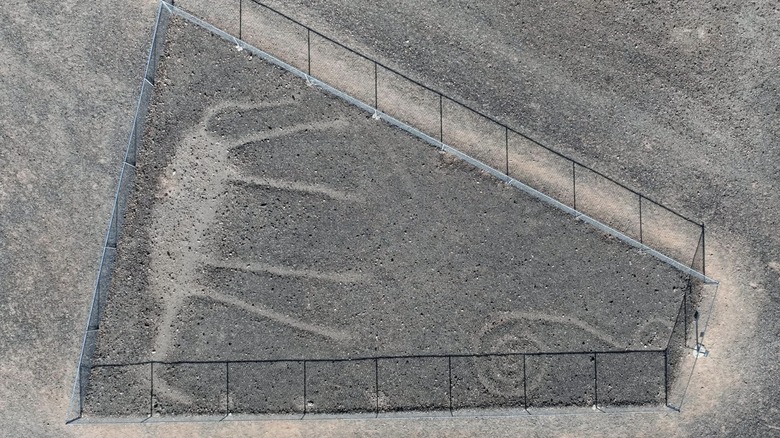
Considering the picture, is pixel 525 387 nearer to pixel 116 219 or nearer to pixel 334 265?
pixel 334 265

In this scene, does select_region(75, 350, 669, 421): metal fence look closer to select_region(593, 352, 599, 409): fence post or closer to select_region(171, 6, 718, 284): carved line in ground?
select_region(593, 352, 599, 409): fence post

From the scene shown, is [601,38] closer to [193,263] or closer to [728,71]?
[728,71]

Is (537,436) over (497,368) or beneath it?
beneath

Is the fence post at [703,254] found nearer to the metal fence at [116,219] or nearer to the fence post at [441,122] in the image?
the fence post at [441,122]

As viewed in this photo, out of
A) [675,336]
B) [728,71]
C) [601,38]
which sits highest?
[601,38]

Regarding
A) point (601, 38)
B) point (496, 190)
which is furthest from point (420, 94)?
point (601, 38)
